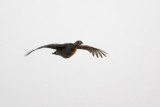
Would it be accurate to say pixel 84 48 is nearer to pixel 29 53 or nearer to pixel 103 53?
pixel 103 53

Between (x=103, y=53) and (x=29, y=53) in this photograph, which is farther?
(x=103, y=53)

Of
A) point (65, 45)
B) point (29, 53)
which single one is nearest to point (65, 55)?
point (65, 45)

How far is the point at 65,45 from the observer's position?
16.4m

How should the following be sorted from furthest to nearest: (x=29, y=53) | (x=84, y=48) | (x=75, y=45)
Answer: (x=84, y=48) < (x=75, y=45) < (x=29, y=53)

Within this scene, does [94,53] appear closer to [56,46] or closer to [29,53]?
[56,46]

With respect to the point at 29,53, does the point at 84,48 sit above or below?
above

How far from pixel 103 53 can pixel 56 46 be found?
3435 millimetres

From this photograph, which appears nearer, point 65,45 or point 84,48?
point 65,45

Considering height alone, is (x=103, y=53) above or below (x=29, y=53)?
above

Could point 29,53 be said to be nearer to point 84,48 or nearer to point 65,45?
point 65,45

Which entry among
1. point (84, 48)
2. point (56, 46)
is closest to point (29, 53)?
point (56, 46)

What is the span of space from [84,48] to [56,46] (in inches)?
91.5

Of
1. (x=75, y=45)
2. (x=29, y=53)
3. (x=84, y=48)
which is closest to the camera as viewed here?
(x=29, y=53)

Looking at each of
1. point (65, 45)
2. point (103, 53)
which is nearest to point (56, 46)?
point (65, 45)
